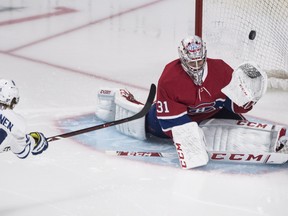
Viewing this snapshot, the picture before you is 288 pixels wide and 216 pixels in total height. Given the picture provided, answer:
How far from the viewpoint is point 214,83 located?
3.14 meters

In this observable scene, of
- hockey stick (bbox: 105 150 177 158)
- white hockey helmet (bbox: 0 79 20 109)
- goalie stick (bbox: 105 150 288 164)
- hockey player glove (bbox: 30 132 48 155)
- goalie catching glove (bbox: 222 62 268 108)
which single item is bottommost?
hockey stick (bbox: 105 150 177 158)

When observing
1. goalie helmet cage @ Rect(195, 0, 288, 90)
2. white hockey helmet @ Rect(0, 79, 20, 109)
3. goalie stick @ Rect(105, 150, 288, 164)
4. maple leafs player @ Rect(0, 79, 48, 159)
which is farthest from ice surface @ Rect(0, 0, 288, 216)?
white hockey helmet @ Rect(0, 79, 20, 109)

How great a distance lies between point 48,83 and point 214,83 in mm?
1242

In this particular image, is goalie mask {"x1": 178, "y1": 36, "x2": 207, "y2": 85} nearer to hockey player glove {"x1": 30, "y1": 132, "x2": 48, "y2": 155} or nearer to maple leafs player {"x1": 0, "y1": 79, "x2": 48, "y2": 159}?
hockey player glove {"x1": 30, "y1": 132, "x2": 48, "y2": 155}

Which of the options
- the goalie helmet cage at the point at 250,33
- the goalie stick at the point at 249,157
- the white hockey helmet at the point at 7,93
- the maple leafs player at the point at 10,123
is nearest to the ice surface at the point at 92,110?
the goalie stick at the point at 249,157

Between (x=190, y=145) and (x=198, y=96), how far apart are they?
0.20 m

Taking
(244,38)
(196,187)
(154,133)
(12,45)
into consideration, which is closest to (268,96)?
(244,38)

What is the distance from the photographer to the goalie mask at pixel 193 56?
9.95 ft

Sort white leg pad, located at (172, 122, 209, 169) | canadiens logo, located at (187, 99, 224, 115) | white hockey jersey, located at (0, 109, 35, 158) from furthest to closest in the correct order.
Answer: canadiens logo, located at (187, 99, 224, 115) < white leg pad, located at (172, 122, 209, 169) < white hockey jersey, located at (0, 109, 35, 158)

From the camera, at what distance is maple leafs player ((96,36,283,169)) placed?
3.04 m

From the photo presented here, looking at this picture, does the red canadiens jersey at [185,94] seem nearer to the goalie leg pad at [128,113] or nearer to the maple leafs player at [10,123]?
the goalie leg pad at [128,113]

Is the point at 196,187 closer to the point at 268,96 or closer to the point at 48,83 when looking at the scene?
the point at 268,96

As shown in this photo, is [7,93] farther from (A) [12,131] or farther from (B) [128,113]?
(B) [128,113]

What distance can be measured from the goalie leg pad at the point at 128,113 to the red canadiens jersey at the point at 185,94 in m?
0.18
